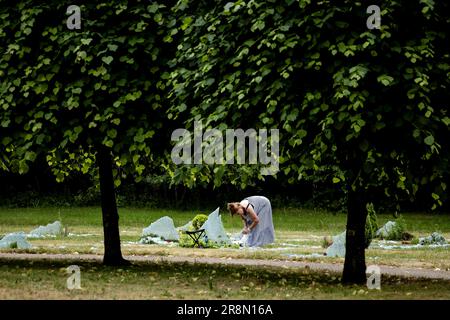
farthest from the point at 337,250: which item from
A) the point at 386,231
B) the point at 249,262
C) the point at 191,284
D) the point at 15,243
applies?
the point at 15,243

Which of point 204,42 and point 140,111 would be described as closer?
point 204,42

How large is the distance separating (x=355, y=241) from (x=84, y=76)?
5.58m

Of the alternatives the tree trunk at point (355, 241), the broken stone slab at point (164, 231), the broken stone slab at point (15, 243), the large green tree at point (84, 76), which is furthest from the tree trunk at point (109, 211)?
the broken stone slab at point (164, 231)

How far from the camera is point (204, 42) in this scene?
46.6ft

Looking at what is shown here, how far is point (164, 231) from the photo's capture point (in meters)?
27.3

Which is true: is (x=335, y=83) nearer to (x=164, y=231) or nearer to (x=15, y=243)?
(x=15, y=243)

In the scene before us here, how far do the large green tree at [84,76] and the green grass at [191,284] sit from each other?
2.21 m

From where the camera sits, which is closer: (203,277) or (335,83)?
(335,83)


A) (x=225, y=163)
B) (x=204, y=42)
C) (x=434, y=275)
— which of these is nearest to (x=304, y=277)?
(x=434, y=275)

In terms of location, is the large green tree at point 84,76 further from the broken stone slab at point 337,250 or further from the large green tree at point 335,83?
the broken stone slab at point 337,250

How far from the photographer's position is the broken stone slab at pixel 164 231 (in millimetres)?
27172
